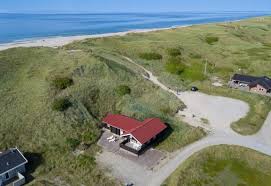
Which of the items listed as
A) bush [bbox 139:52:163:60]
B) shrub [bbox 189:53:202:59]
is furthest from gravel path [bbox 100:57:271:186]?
shrub [bbox 189:53:202:59]

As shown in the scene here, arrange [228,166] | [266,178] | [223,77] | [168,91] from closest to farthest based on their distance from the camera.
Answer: [266,178], [228,166], [168,91], [223,77]

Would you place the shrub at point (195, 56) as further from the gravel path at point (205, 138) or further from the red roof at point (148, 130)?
the red roof at point (148, 130)

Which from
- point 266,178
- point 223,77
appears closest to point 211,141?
point 266,178

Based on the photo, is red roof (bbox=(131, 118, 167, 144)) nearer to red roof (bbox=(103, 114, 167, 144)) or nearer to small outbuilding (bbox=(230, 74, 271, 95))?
red roof (bbox=(103, 114, 167, 144))

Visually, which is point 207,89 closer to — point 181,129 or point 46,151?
point 181,129

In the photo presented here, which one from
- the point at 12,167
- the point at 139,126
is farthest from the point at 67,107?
the point at 12,167

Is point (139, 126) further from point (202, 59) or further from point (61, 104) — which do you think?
point (202, 59)

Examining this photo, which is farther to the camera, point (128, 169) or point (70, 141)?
point (70, 141)
